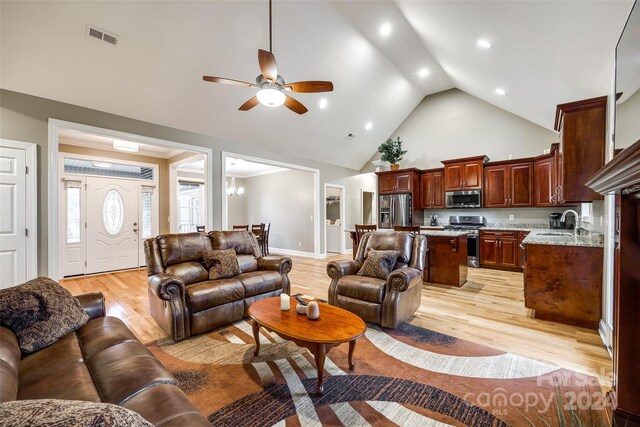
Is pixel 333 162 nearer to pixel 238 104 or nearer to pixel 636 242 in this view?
pixel 238 104

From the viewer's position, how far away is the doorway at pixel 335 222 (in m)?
8.00

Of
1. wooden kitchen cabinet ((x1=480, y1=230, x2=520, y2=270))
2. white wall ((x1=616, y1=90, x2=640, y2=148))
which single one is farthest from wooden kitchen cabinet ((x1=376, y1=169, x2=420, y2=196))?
white wall ((x1=616, y1=90, x2=640, y2=148))

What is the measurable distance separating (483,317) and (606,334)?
1010 mm

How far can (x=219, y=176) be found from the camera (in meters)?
5.10

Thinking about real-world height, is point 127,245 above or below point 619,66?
below

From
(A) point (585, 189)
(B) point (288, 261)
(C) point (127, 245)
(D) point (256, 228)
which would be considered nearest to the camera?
(A) point (585, 189)

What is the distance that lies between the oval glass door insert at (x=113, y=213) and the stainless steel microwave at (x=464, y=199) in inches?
296

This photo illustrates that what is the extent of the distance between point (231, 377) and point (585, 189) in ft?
12.7

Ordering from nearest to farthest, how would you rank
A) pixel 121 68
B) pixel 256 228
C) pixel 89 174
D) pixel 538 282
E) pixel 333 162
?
1. pixel 538 282
2. pixel 121 68
3. pixel 89 174
4. pixel 256 228
5. pixel 333 162

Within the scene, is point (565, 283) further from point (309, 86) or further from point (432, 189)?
point (432, 189)

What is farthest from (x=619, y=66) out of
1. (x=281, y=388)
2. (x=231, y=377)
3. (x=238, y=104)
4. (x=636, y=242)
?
(x=238, y=104)

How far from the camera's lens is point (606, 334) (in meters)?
2.49

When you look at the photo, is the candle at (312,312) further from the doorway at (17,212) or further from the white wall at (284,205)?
the white wall at (284,205)

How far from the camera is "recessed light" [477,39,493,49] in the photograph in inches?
134
